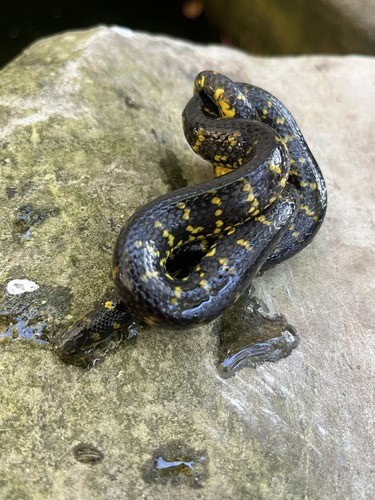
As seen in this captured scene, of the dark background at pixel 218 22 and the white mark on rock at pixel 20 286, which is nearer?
the white mark on rock at pixel 20 286

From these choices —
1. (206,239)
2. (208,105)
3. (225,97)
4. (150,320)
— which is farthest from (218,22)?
(150,320)

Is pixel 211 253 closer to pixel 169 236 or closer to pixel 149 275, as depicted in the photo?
pixel 169 236

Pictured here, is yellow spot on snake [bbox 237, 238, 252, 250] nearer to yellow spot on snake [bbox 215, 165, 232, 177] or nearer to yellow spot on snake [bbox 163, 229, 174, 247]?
yellow spot on snake [bbox 163, 229, 174, 247]

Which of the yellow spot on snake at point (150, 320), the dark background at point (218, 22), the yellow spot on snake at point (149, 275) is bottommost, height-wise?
the dark background at point (218, 22)

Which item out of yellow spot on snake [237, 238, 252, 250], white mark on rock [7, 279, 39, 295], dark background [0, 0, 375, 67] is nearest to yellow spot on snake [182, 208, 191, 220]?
yellow spot on snake [237, 238, 252, 250]

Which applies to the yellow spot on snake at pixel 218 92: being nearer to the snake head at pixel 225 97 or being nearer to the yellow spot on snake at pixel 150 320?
the snake head at pixel 225 97

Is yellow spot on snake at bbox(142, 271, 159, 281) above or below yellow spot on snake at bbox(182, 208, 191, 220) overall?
below

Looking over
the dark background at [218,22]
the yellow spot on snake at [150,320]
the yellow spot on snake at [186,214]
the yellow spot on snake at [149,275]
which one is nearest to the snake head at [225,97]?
the yellow spot on snake at [186,214]
